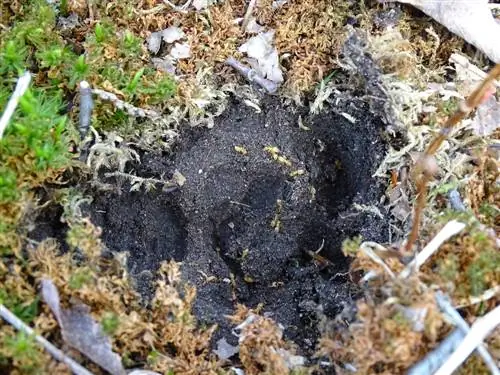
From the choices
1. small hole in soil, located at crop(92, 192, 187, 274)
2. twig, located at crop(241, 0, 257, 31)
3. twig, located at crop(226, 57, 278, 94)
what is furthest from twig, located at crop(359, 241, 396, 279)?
twig, located at crop(241, 0, 257, 31)

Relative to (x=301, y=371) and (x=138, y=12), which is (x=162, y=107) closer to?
(x=138, y=12)

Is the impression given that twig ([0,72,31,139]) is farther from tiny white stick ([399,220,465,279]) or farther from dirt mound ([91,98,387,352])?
tiny white stick ([399,220,465,279])

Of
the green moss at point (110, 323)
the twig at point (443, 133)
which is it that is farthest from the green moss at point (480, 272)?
the green moss at point (110, 323)

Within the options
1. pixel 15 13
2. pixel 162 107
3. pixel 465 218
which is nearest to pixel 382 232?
pixel 465 218

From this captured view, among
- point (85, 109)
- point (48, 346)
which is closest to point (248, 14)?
point (85, 109)

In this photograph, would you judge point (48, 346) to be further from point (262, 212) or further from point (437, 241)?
point (437, 241)

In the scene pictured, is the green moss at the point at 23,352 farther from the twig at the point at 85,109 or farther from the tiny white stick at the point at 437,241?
the tiny white stick at the point at 437,241
